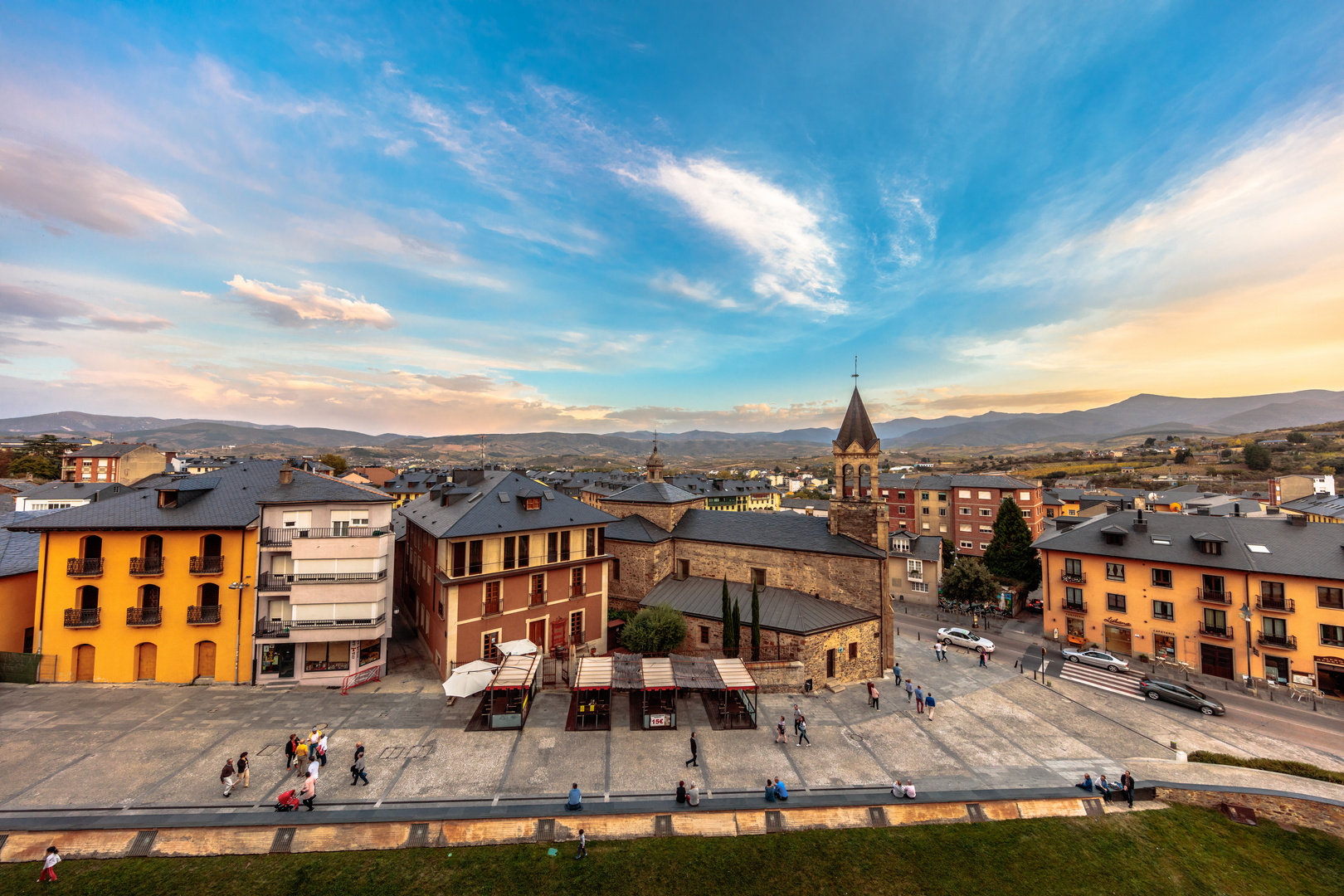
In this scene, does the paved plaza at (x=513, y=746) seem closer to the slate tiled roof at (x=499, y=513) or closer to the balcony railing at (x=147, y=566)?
the balcony railing at (x=147, y=566)

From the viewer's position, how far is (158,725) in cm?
2308

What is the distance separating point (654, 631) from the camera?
103 ft

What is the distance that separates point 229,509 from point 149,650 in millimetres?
8639

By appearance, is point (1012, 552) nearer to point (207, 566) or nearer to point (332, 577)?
point (332, 577)

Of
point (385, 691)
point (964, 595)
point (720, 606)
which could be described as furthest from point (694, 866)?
point (964, 595)

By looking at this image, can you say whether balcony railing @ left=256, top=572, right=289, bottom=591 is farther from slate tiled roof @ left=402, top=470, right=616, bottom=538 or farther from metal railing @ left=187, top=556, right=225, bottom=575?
slate tiled roof @ left=402, top=470, right=616, bottom=538

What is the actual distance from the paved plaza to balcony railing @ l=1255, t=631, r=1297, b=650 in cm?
958

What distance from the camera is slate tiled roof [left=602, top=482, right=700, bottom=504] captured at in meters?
43.0

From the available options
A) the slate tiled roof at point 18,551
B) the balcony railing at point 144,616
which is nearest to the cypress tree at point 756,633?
the balcony railing at point 144,616

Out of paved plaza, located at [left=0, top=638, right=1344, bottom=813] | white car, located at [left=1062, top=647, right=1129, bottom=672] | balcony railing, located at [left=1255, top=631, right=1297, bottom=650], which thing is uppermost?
balcony railing, located at [left=1255, top=631, right=1297, bottom=650]

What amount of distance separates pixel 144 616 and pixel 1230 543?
236 ft

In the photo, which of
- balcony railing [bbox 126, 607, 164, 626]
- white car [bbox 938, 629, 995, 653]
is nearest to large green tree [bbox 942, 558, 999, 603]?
white car [bbox 938, 629, 995, 653]

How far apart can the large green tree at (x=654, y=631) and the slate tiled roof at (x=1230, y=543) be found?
Result: 35.1m

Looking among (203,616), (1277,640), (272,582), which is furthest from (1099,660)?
(203,616)
